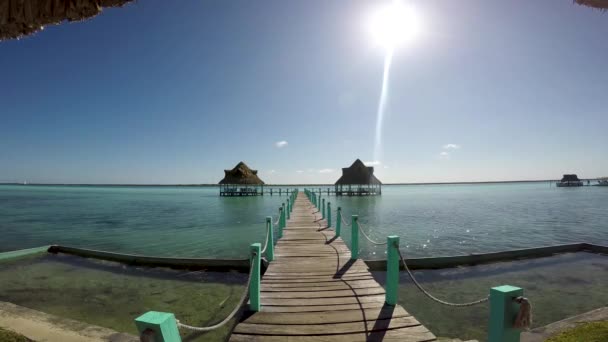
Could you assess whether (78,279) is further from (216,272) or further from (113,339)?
(113,339)

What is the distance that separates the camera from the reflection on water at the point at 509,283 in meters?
5.91

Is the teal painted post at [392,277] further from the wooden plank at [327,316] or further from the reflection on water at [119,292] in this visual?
the reflection on water at [119,292]

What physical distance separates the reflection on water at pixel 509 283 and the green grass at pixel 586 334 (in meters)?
1.87

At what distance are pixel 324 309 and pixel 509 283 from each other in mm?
7109

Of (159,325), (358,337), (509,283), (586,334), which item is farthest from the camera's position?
(509,283)

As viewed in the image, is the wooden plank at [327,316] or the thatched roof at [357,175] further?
the thatched roof at [357,175]

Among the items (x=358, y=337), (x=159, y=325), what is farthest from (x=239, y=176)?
(x=159, y=325)

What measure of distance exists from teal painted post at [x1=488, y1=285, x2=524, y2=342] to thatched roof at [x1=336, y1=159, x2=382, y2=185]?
146ft

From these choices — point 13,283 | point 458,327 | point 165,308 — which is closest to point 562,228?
point 458,327

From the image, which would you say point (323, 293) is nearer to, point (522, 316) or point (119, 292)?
point (522, 316)

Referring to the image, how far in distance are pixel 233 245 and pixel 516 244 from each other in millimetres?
14131

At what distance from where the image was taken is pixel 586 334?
11.6 feet

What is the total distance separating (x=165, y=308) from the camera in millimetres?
6488

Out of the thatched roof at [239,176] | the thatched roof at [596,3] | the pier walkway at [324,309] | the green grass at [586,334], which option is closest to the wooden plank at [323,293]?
the pier walkway at [324,309]
